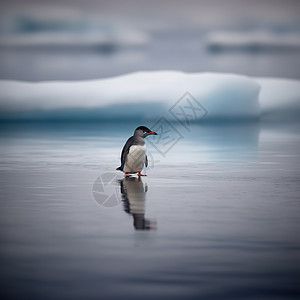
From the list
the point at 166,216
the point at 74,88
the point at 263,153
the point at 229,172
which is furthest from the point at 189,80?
the point at 166,216

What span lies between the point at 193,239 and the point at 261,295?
3.06 feet

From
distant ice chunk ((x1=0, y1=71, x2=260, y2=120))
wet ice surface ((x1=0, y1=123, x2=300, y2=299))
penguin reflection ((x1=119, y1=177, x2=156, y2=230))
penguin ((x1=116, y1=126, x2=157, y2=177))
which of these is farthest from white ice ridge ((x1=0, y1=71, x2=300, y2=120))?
wet ice surface ((x1=0, y1=123, x2=300, y2=299))

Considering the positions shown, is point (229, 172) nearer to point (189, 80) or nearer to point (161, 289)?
point (161, 289)

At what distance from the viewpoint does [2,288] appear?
2.32m

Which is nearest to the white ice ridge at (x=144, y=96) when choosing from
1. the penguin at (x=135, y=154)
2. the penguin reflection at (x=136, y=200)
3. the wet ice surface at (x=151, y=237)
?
the penguin at (x=135, y=154)

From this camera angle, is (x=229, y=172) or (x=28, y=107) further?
(x=28, y=107)

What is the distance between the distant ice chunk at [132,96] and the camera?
106 feet

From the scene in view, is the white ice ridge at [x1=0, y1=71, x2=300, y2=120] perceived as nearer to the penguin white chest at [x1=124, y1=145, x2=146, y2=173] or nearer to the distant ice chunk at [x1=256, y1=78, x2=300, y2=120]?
→ the distant ice chunk at [x1=256, y1=78, x2=300, y2=120]

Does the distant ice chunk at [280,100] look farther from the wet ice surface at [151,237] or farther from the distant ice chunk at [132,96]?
the wet ice surface at [151,237]

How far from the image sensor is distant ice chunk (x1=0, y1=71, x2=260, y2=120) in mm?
32438

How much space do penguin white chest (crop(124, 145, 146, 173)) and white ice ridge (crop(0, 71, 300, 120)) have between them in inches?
998

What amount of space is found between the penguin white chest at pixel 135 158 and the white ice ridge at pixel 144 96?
83.1 ft

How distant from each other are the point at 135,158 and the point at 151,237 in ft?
11.0

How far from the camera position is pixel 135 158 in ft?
21.4
